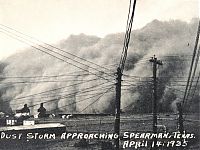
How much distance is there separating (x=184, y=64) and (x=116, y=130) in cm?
2344

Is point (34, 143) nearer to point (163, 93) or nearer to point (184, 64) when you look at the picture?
point (184, 64)

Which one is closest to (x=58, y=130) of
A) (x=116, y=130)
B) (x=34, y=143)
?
(x=34, y=143)

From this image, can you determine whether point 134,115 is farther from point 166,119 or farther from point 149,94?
point 166,119

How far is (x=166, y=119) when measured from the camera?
Result: 127 ft

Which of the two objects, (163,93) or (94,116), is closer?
(163,93)

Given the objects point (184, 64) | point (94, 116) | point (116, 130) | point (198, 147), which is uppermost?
point (184, 64)

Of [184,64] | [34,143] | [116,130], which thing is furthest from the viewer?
[184,64]

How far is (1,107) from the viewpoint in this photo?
132 feet

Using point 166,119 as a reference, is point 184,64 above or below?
above

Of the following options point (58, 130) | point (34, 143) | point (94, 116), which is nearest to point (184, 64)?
point (58, 130)

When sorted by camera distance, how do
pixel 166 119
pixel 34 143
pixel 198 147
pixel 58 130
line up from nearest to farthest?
1. pixel 198 147
2. pixel 34 143
3. pixel 58 130
4. pixel 166 119

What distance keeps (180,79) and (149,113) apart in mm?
19312

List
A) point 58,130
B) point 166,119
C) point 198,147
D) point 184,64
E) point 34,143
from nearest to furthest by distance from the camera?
1. point 198,147
2. point 34,143
3. point 58,130
4. point 184,64
5. point 166,119

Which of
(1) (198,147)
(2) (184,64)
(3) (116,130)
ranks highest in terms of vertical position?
(2) (184,64)
